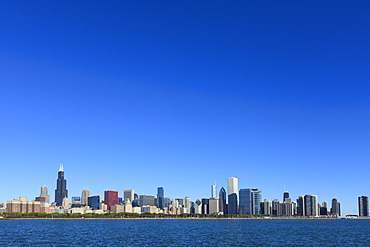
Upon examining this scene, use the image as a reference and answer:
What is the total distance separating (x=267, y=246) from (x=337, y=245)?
66.7 ft

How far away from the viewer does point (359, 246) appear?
99.8 metres

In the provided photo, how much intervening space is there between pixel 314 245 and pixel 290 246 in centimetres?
858

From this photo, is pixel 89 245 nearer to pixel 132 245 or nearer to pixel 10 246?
pixel 132 245

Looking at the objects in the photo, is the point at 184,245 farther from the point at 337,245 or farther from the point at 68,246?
the point at 337,245

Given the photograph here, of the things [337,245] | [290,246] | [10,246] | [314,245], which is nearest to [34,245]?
[10,246]

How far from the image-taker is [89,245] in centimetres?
9425

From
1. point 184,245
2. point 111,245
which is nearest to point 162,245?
point 184,245

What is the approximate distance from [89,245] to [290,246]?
1915 inches

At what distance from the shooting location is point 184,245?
9662cm

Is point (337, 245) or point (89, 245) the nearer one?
point (89, 245)

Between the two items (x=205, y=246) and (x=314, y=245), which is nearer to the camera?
(x=205, y=246)

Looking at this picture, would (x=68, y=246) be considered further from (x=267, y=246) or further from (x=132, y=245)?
(x=267, y=246)

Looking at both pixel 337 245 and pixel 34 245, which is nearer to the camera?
pixel 34 245

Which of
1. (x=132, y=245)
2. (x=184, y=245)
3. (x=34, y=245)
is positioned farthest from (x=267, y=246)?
(x=34, y=245)
